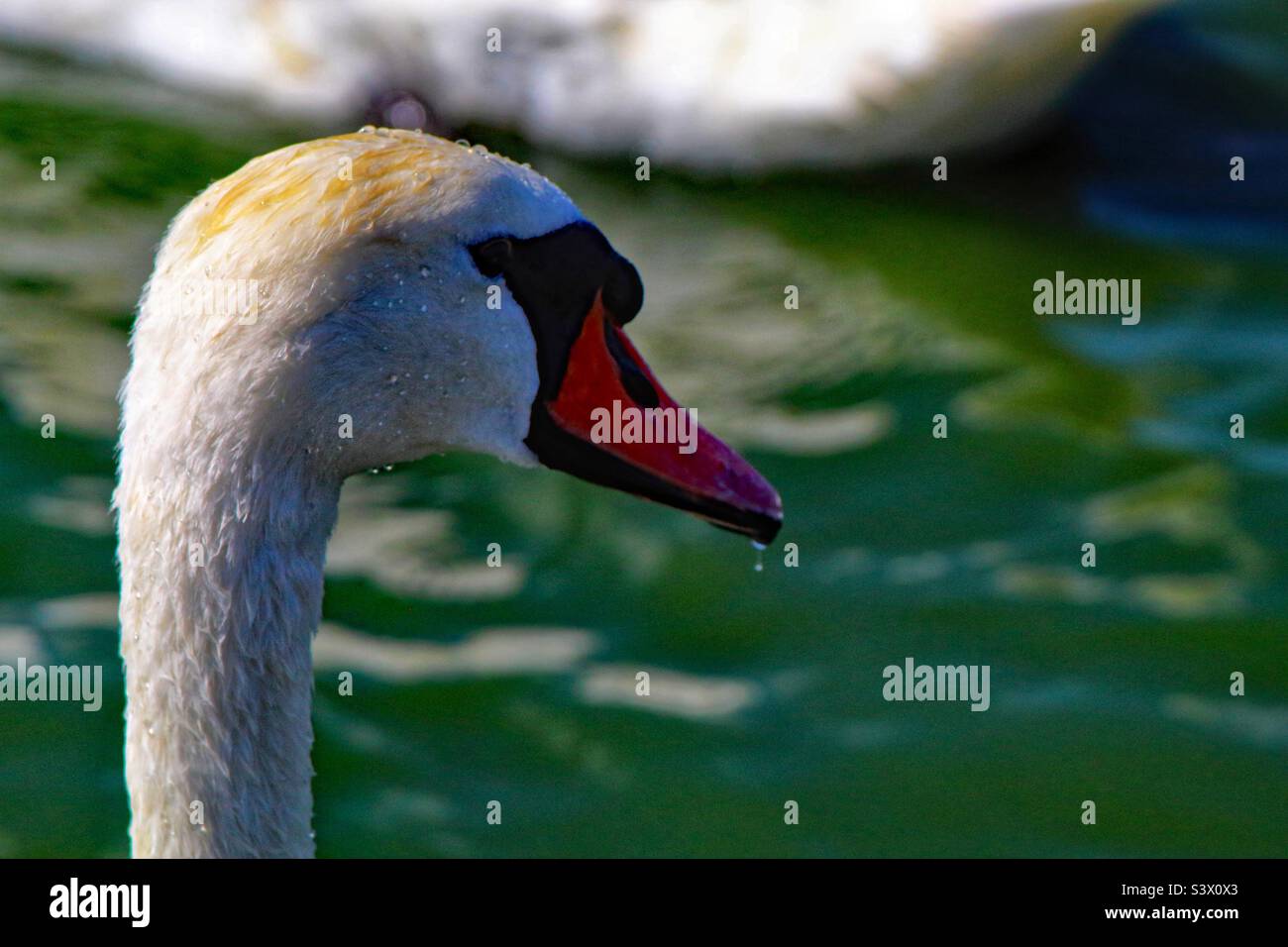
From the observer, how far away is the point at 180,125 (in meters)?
6.60

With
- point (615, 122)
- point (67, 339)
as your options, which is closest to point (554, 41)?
point (615, 122)

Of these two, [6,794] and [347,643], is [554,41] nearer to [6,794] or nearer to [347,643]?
[347,643]

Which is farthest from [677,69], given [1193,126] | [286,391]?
[286,391]

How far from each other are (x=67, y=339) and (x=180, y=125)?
1.26 m

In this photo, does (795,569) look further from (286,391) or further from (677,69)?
(286,391)

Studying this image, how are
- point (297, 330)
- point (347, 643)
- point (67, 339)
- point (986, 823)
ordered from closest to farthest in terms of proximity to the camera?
point (297, 330) < point (986, 823) < point (347, 643) < point (67, 339)

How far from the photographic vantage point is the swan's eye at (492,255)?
279 cm

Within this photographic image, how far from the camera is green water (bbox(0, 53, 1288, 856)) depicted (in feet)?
14.5

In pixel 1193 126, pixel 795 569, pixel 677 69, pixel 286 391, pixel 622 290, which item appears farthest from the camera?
pixel 1193 126

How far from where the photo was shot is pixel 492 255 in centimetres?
281

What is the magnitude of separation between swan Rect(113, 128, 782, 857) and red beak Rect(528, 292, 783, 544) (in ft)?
0.04

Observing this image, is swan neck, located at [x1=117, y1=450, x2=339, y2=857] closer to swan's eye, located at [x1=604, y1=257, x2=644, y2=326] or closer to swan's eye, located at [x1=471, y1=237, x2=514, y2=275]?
swan's eye, located at [x1=471, y1=237, x2=514, y2=275]

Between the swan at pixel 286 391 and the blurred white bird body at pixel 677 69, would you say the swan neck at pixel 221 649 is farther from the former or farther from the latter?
the blurred white bird body at pixel 677 69

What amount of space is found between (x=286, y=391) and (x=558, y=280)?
1.46 ft
